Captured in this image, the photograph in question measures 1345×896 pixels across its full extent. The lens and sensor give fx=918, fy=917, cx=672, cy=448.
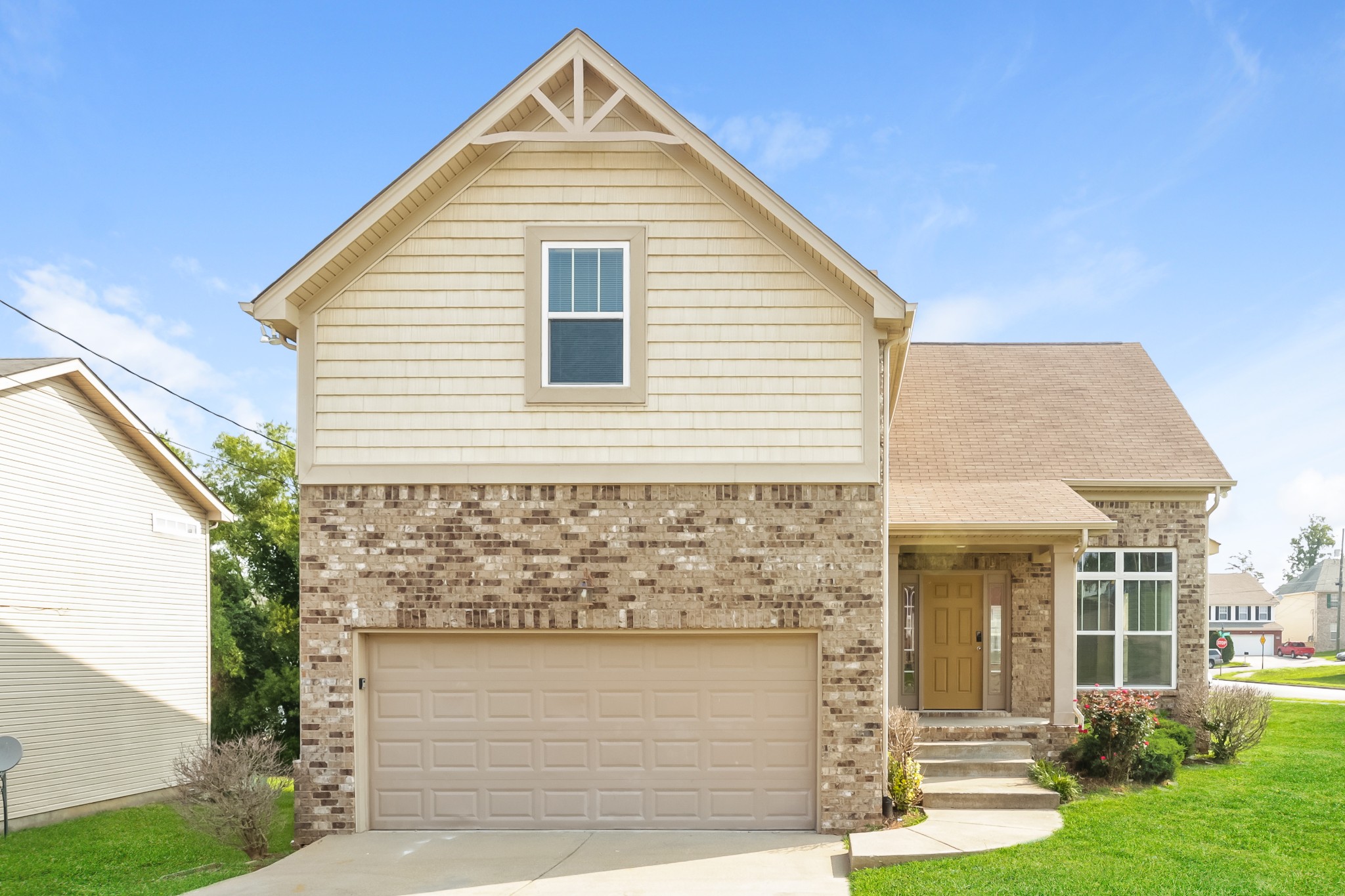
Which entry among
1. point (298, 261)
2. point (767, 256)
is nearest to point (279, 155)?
point (298, 261)

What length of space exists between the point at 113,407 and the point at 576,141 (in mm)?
10118

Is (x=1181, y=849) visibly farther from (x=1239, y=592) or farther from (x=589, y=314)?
(x=1239, y=592)

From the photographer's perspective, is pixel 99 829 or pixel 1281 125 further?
pixel 1281 125

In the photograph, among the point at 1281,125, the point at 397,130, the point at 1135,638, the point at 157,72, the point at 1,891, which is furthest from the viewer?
the point at 157,72

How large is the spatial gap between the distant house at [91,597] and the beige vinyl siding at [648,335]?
694 centimetres

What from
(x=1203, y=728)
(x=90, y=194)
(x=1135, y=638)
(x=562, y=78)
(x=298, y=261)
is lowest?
(x=1203, y=728)

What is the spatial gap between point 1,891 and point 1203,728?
14146 millimetres

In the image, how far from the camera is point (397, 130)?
17.7 metres

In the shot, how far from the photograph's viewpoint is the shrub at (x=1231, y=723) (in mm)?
12336

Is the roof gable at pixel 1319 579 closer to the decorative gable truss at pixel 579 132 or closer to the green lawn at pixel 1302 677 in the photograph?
the green lawn at pixel 1302 677

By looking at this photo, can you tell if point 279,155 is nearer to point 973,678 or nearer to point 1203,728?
point 973,678

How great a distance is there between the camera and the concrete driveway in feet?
23.8

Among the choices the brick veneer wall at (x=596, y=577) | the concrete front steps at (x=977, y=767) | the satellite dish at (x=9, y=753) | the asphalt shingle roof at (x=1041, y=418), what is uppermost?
the asphalt shingle roof at (x=1041, y=418)

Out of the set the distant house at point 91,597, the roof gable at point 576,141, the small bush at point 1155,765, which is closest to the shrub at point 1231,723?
the small bush at point 1155,765
